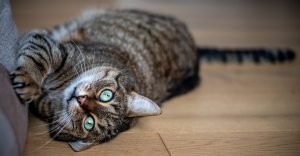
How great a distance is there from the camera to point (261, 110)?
2156mm

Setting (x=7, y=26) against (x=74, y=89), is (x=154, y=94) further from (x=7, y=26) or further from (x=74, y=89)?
(x=7, y=26)

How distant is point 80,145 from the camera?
1.62m

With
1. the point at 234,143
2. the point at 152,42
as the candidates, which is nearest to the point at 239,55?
the point at 152,42

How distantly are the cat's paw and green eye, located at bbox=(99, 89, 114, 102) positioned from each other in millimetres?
265

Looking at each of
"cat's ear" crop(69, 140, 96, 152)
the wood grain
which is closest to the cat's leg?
"cat's ear" crop(69, 140, 96, 152)

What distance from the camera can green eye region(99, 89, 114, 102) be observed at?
1.64m

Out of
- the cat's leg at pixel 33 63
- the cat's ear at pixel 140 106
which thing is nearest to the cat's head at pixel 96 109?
the cat's ear at pixel 140 106

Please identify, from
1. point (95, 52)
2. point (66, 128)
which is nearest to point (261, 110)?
point (95, 52)

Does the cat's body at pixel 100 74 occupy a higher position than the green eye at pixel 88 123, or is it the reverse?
the cat's body at pixel 100 74

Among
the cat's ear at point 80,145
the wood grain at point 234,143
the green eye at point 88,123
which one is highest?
the green eye at point 88,123

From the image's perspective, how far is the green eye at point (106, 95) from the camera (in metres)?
1.64

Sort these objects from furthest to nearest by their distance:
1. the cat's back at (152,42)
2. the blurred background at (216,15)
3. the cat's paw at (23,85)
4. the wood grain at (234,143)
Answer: the blurred background at (216,15) → the cat's back at (152,42) → the wood grain at (234,143) → the cat's paw at (23,85)

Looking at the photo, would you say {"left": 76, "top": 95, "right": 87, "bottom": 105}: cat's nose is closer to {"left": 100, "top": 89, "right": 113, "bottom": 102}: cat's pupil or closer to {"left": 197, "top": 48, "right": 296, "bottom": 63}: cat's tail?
{"left": 100, "top": 89, "right": 113, "bottom": 102}: cat's pupil

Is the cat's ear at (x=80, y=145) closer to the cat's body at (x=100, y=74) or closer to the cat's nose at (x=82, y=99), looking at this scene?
the cat's body at (x=100, y=74)
